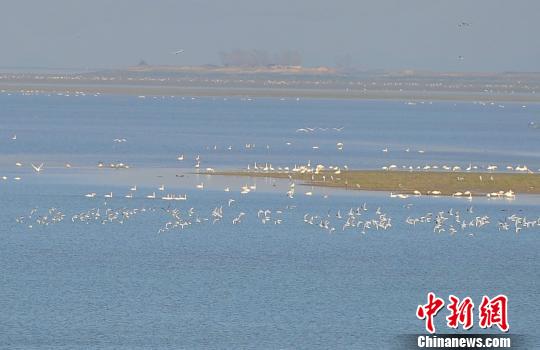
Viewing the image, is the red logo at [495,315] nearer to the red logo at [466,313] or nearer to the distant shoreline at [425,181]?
the red logo at [466,313]

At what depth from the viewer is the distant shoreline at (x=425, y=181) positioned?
76688 millimetres

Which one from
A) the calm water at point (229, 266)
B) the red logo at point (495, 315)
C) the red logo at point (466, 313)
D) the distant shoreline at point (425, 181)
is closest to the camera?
the red logo at point (495, 315)

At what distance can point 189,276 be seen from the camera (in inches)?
2000

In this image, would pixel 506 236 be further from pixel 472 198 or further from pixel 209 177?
pixel 209 177

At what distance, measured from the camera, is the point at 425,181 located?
79.9 metres

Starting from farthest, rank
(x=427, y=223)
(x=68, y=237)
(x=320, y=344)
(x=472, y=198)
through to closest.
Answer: (x=472, y=198), (x=427, y=223), (x=68, y=237), (x=320, y=344)

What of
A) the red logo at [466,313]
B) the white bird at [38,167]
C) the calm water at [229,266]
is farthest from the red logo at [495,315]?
the white bird at [38,167]

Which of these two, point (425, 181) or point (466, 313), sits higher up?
point (425, 181)

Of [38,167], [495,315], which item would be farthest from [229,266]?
[38,167]

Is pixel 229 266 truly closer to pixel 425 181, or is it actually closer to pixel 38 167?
pixel 425 181

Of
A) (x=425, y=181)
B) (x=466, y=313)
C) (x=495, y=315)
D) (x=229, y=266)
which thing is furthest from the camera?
(x=425, y=181)

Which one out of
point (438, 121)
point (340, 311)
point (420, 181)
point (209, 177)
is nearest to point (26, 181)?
point (209, 177)

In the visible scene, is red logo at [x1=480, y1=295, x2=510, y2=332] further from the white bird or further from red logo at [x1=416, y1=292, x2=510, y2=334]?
the white bird

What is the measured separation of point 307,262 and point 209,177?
2968 cm
